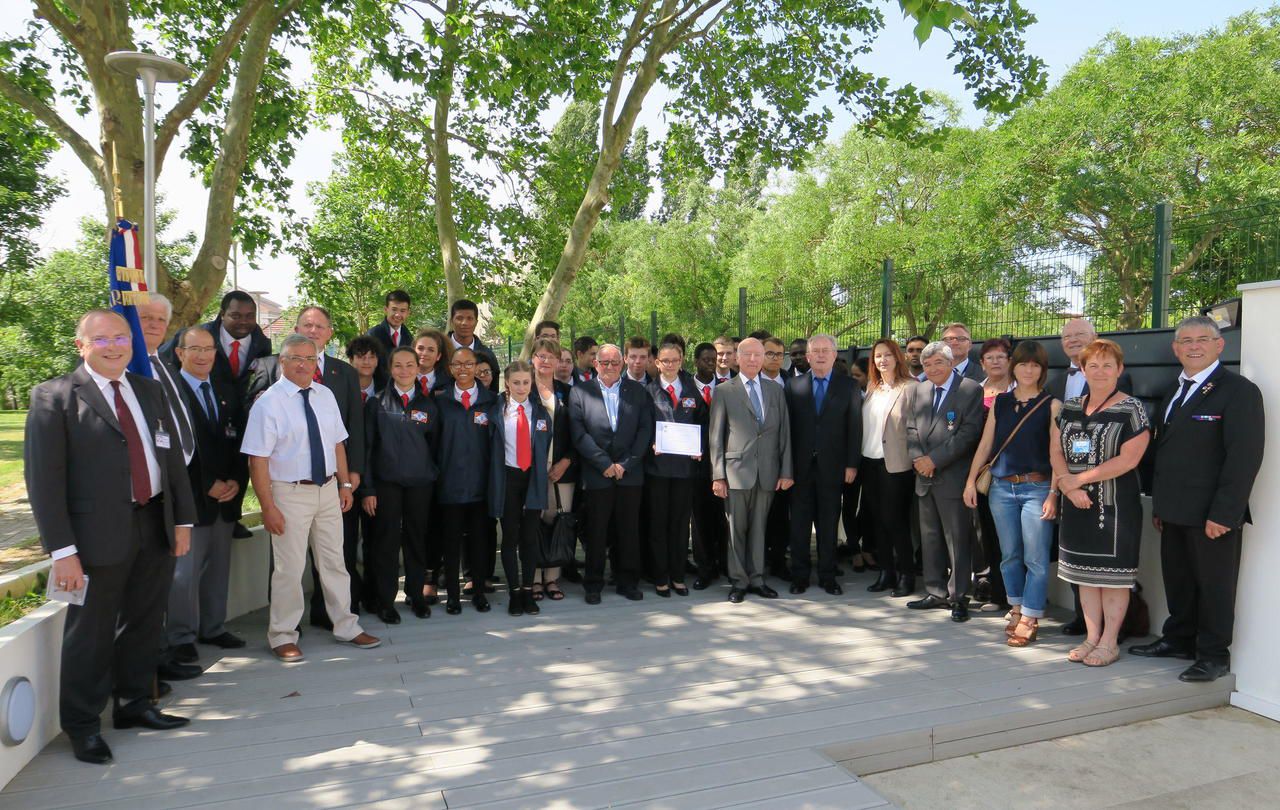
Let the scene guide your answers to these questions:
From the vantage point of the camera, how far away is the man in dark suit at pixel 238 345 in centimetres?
507

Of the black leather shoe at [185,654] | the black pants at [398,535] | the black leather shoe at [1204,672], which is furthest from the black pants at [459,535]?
the black leather shoe at [1204,672]

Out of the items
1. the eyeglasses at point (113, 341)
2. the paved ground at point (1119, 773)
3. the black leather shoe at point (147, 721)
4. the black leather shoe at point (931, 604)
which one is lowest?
the paved ground at point (1119, 773)

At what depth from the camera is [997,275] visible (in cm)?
791

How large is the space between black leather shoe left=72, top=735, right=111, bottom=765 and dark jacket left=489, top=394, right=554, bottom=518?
2.60 metres

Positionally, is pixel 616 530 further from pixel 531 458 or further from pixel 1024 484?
pixel 1024 484

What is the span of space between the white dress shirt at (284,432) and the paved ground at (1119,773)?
344cm

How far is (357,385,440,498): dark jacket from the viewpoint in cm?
540

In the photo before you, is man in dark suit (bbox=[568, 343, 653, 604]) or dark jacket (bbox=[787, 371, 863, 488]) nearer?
man in dark suit (bbox=[568, 343, 653, 604])

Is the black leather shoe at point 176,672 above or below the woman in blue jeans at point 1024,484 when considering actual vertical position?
below

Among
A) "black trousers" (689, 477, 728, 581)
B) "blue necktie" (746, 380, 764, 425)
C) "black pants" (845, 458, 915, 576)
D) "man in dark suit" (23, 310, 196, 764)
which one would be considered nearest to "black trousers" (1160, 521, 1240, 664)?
"black pants" (845, 458, 915, 576)

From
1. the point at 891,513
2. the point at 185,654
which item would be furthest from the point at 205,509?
the point at 891,513

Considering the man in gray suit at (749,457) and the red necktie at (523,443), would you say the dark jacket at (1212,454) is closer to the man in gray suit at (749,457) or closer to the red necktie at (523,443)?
the man in gray suit at (749,457)

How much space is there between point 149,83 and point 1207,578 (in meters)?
7.87

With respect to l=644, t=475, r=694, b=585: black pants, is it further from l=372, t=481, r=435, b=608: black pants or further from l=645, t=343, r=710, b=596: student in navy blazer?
l=372, t=481, r=435, b=608: black pants
